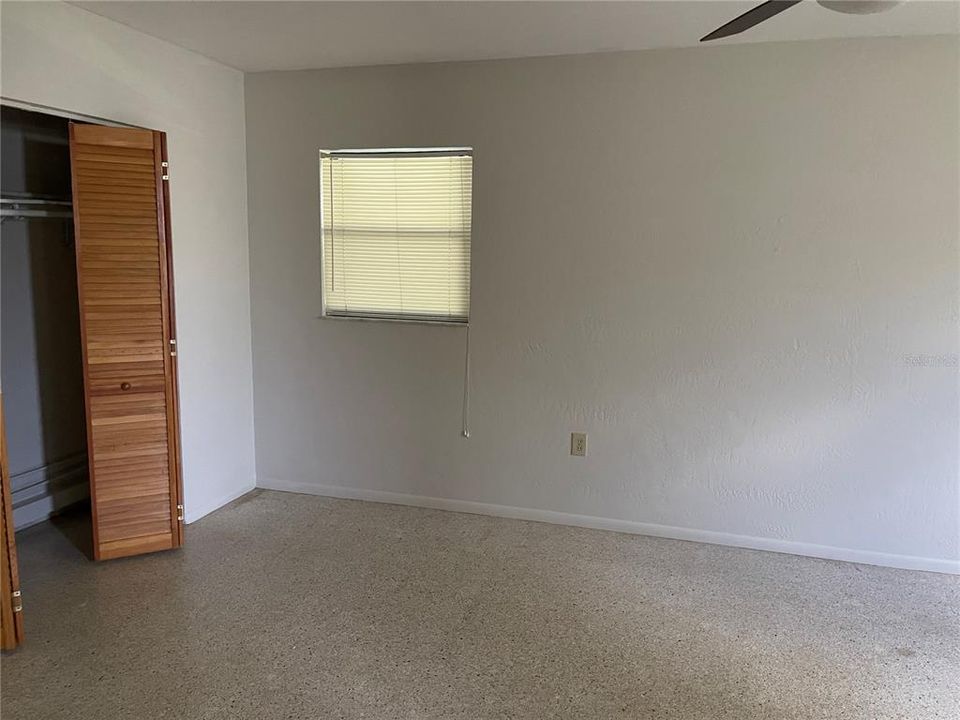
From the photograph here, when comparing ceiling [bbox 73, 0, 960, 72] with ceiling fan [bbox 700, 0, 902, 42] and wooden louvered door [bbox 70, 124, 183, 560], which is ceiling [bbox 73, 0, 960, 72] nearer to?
wooden louvered door [bbox 70, 124, 183, 560]

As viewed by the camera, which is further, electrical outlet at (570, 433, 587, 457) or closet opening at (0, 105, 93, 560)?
electrical outlet at (570, 433, 587, 457)

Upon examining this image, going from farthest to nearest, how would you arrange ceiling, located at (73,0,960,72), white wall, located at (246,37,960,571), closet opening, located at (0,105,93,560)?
closet opening, located at (0,105,93,560)
white wall, located at (246,37,960,571)
ceiling, located at (73,0,960,72)

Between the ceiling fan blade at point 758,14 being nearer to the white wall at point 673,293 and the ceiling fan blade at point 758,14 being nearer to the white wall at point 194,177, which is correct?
the white wall at point 673,293

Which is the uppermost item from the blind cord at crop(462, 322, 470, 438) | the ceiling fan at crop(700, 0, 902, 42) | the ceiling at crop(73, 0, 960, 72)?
the ceiling at crop(73, 0, 960, 72)

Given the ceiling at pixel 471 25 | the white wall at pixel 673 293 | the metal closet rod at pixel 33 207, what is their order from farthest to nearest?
the metal closet rod at pixel 33 207 → the white wall at pixel 673 293 → the ceiling at pixel 471 25

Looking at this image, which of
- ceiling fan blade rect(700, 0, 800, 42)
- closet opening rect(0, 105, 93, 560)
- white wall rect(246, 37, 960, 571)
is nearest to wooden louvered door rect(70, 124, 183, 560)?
closet opening rect(0, 105, 93, 560)

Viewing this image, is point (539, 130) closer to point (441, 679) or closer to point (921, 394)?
point (921, 394)

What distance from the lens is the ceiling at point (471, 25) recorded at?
269 cm

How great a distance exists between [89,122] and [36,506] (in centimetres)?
187

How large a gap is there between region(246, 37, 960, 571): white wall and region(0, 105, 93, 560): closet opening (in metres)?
0.93

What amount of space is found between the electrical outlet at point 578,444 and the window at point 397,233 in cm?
80

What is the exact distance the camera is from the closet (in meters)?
2.94

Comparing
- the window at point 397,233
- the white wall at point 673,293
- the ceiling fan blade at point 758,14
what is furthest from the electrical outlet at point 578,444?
the ceiling fan blade at point 758,14

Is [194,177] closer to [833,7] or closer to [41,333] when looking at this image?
[41,333]
